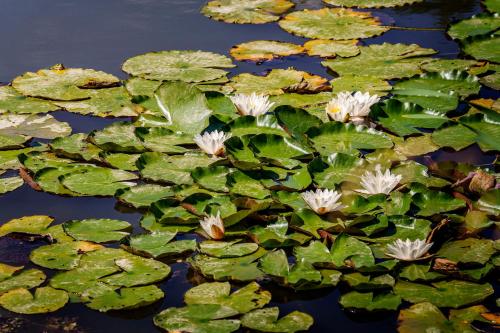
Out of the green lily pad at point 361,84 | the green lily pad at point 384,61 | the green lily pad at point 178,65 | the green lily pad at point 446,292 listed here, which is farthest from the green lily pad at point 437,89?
the green lily pad at point 446,292

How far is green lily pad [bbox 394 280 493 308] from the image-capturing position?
2691 mm

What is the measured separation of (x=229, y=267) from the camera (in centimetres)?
292

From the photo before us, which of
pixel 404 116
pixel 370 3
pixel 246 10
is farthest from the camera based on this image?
pixel 370 3

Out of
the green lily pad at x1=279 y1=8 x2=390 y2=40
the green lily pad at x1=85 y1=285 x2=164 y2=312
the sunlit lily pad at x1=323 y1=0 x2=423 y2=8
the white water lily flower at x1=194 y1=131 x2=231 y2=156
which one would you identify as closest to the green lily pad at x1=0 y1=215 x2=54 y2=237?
the green lily pad at x1=85 y1=285 x2=164 y2=312

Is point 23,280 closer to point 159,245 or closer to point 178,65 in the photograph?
point 159,245

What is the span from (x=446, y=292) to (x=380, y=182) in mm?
669

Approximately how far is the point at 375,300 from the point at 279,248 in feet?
1.54

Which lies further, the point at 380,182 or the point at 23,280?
the point at 380,182

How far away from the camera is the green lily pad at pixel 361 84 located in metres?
4.41

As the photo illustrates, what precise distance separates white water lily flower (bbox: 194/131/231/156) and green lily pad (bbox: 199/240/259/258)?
0.70m

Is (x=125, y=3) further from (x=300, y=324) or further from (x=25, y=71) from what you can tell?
(x=300, y=324)

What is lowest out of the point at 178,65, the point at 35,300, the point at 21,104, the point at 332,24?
the point at 35,300

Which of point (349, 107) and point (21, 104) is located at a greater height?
point (349, 107)

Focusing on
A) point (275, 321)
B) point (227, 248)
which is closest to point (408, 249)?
point (275, 321)
